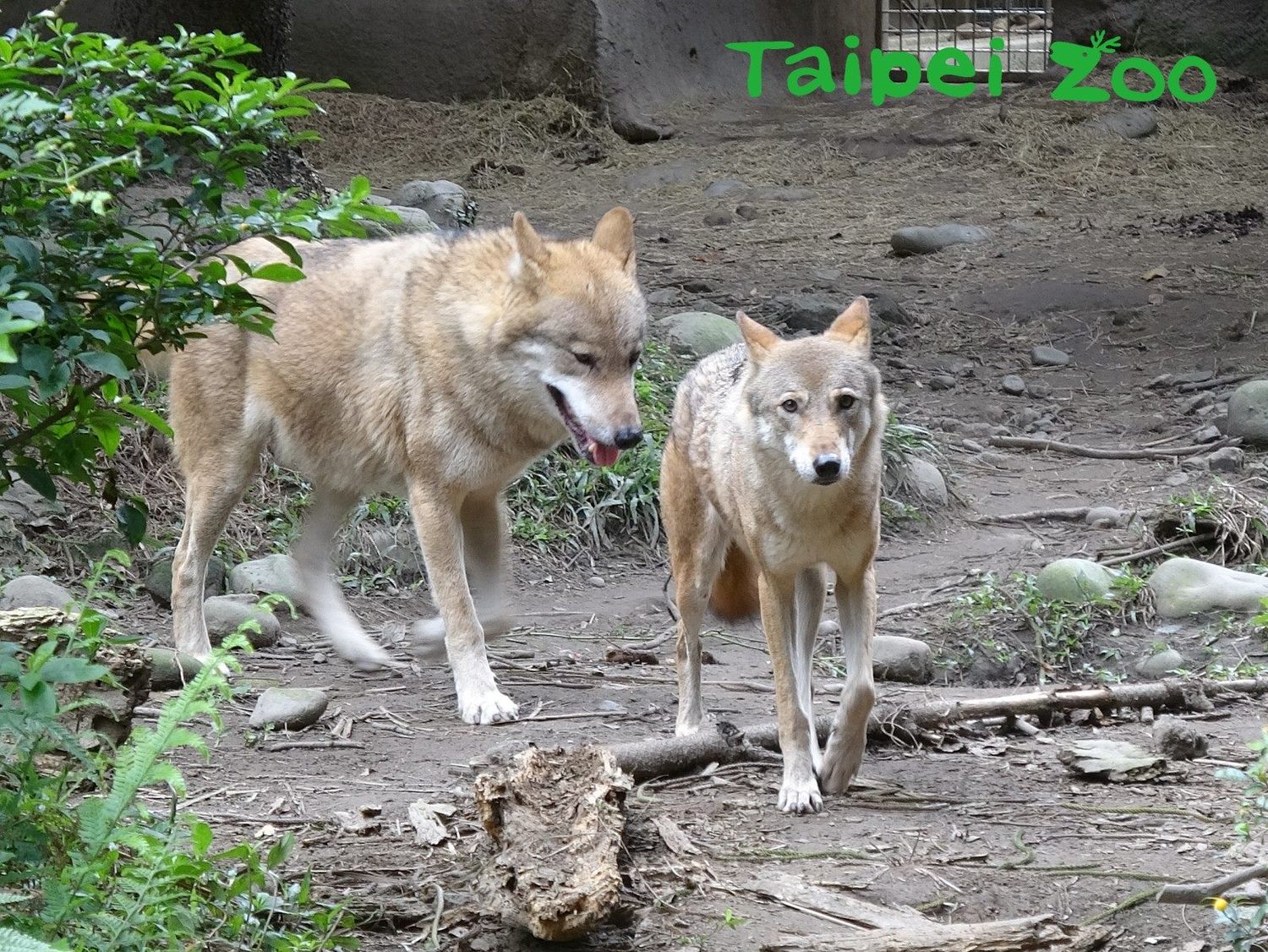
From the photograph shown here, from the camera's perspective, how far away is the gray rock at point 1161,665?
18.5ft

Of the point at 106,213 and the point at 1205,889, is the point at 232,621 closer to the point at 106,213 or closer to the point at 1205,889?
the point at 106,213

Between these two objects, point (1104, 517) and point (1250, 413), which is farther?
point (1250, 413)

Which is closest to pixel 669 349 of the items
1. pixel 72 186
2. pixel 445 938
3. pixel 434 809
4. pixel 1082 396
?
pixel 1082 396

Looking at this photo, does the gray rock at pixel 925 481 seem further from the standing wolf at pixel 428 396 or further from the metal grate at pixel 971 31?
the metal grate at pixel 971 31

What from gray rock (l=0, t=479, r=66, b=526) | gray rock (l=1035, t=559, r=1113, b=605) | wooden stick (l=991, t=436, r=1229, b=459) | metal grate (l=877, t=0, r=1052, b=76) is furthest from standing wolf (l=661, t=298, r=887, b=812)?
metal grate (l=877, t=0, r=1052, b=76)

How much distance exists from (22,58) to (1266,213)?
11082mm

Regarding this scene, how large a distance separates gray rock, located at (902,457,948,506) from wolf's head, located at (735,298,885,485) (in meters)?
3.19

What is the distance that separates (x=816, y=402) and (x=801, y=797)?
3.78 ft

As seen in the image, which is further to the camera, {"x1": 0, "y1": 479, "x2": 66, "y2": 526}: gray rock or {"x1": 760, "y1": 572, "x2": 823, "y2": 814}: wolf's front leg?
{"x1": 0, "y1": 479, "x2": 66, "y2": 526}: gray rock

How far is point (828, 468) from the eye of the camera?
13.1 feet

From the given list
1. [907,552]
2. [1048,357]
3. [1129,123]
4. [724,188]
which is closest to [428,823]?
[907,552]

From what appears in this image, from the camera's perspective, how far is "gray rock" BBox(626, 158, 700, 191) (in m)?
12.6

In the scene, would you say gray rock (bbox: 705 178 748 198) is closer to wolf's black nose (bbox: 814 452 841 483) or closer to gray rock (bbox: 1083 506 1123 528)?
gray rock (bbox: 1083 506 1123 528)

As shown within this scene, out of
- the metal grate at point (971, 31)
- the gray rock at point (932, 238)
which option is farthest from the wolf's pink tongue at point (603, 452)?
the metal grate at point (971, 31)
